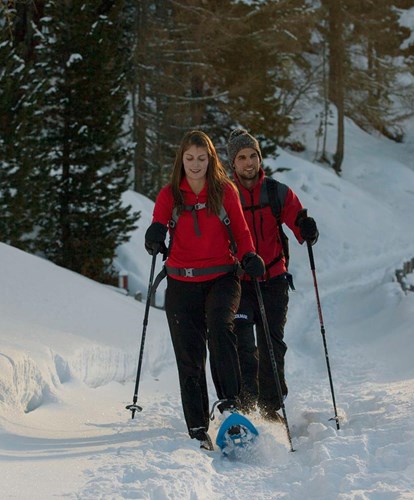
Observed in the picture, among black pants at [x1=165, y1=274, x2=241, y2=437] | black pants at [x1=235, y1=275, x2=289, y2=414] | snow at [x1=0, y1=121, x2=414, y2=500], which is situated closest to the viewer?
snow at [x1=0, y1=121, x2=414, y2=500]

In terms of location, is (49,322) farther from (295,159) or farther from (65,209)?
(295,159)

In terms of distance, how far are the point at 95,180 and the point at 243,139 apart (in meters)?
8.70

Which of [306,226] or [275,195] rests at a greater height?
[275,195]

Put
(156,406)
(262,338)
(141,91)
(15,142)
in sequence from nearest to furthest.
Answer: (262,338), (156,406), (15,142), (141,91)

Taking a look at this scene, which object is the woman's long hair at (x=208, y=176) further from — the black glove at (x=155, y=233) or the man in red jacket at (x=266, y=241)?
the man in red jacket at (x=266, y=241)

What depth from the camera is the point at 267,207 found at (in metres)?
6.10

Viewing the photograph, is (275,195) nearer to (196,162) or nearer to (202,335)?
(196,162)

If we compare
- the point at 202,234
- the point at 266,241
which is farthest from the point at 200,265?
the point at 266,241

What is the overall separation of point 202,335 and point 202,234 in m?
0.66

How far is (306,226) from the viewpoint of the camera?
6078 millimetres

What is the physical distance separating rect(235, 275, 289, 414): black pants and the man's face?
2.55ft

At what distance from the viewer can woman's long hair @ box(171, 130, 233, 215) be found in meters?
5.21

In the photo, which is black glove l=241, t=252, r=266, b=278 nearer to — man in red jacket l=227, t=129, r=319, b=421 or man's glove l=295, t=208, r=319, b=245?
man in red jacket l=227, t=129, r=319, b=421

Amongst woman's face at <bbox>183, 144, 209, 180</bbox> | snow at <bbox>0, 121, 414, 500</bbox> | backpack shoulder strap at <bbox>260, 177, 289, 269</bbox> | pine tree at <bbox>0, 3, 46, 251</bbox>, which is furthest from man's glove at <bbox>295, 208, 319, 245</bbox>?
pine tree at <bbox>0, 3, 46, 251</bbox>
